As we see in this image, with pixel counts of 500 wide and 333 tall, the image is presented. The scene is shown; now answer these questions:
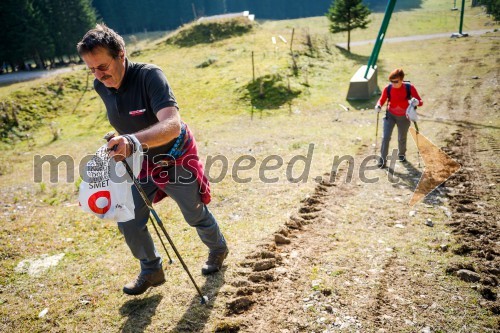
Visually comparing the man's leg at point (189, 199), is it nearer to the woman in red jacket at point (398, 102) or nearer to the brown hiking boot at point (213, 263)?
the brown hiking boot at point (213, 263)

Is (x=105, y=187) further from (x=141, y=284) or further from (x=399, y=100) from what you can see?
(x=399, y=100)

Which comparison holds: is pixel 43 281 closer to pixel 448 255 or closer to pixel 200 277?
pixel 200 277

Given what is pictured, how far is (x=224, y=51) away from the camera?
27250mm

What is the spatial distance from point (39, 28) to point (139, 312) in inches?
1808

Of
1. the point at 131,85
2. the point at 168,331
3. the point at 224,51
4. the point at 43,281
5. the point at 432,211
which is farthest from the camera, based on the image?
the point at 224,51

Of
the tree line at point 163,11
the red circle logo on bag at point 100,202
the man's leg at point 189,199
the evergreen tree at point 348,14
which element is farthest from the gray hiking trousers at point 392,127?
the tree line at point 163,11

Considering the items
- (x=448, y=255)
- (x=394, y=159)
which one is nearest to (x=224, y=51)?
(x=394, y=159)

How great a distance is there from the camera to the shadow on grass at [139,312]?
3.69m

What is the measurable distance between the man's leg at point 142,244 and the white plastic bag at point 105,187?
1.38 ft

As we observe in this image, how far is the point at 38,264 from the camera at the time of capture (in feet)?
17.3

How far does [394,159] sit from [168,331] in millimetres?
7255

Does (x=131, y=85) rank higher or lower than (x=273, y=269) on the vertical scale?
higher

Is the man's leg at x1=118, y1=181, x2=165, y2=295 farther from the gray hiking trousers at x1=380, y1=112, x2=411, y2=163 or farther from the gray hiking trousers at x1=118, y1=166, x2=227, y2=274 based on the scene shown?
the gray hiking trousers at x1=380, y1=112, x2=411, y2=163

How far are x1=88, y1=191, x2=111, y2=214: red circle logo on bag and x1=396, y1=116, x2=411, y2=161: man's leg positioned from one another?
285 inches
